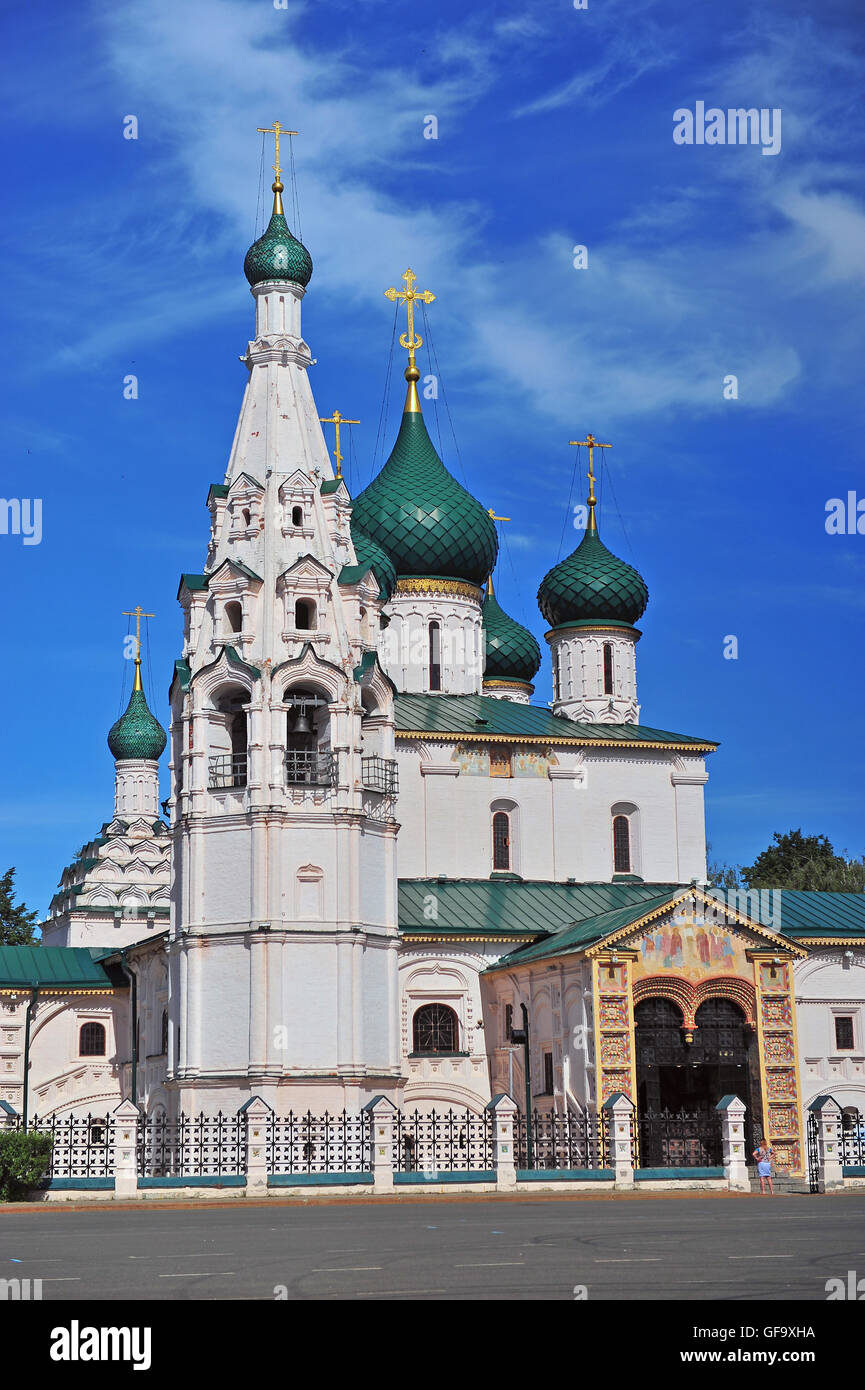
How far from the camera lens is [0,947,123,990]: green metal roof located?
124 feet

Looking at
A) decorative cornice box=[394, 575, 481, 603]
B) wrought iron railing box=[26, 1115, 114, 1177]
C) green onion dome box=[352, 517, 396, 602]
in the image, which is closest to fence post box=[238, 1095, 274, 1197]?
wrought iron railing box=[26, 1115, 114, 1177]

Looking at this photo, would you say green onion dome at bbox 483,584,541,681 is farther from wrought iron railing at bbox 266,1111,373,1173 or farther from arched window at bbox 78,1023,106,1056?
wrought iron railing at bbox 266,1111,373,1173

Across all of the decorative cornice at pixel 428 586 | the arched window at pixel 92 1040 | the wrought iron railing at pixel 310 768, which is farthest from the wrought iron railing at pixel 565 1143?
the decorative cornice at pixel 428 586

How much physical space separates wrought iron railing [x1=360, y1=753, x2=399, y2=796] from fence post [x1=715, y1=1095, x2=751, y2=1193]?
28.8ft

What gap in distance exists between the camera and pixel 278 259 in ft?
110

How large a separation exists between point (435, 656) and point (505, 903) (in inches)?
256

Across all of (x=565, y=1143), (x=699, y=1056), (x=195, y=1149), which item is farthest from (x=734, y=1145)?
(x=195, y=1149)

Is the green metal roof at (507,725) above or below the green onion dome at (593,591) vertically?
below

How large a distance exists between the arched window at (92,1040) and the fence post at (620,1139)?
1572 cm

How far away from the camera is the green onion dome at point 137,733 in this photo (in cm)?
5244

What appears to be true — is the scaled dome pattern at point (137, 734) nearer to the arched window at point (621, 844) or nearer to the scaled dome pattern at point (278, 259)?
the arched window at point (621, 844)

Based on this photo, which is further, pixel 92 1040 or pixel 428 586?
pixel 428 586

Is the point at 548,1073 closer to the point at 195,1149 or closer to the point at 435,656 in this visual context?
the point at 195,1149
